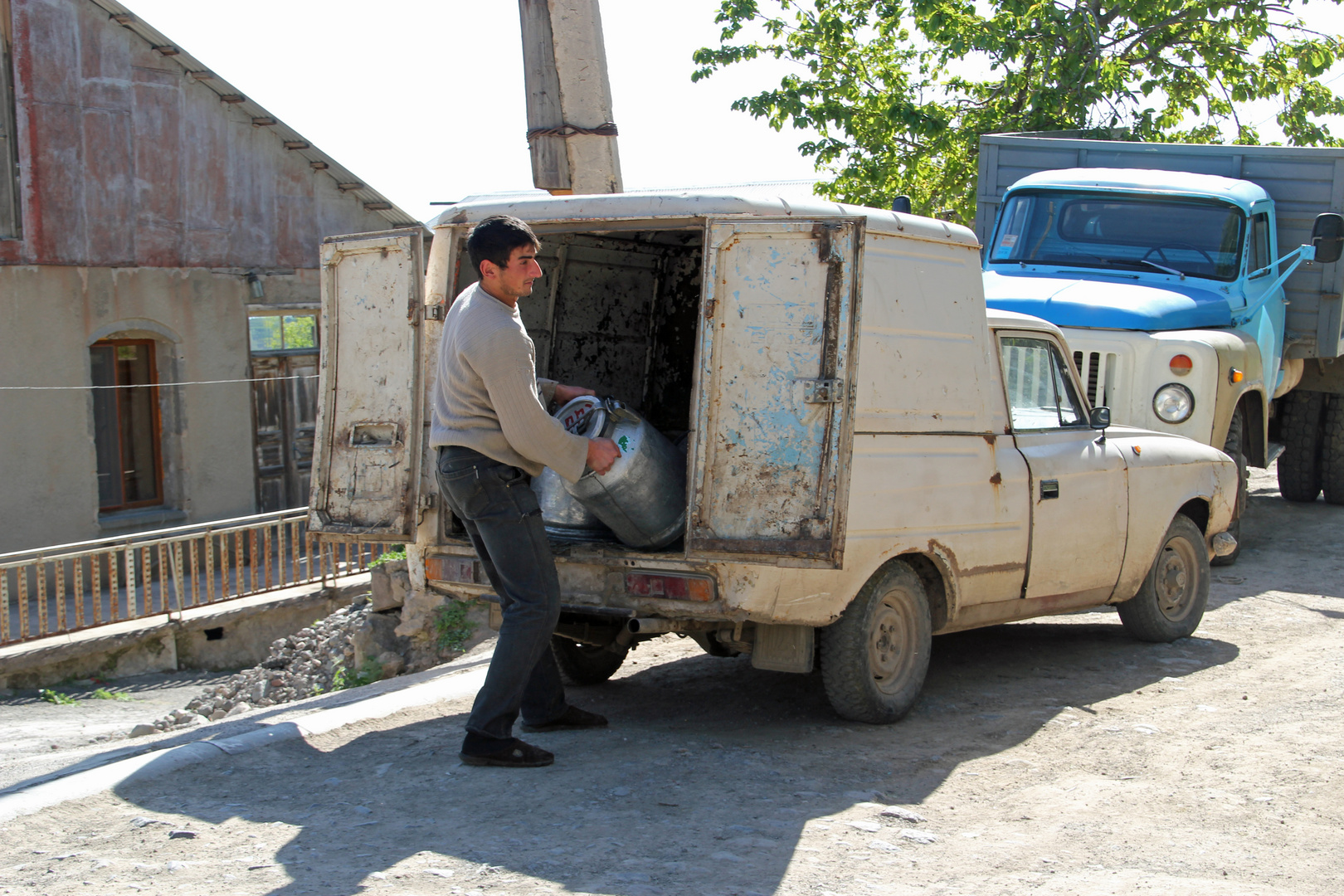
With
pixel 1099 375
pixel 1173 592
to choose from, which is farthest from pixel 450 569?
pixel 1099 375

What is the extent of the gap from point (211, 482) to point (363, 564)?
2941 millimetres

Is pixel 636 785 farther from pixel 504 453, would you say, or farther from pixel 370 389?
pixel 370 389

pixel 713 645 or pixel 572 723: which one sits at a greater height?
pixel 713 645

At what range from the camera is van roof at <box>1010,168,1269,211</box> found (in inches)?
375

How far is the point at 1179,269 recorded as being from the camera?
9430mm

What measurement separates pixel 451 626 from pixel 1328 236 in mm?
7103

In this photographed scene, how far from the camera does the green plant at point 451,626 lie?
9078mm

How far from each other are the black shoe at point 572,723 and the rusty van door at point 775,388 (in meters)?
0.99

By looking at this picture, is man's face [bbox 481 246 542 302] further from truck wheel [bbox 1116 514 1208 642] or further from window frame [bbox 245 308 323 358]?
window frame [bbox 245 308 323 358]

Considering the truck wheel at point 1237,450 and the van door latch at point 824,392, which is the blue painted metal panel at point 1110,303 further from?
the van door latch at point 824,392

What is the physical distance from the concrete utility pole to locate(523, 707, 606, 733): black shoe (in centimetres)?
347

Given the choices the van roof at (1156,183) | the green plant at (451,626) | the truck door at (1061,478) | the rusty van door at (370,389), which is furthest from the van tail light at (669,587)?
the van roof at (1156,183)

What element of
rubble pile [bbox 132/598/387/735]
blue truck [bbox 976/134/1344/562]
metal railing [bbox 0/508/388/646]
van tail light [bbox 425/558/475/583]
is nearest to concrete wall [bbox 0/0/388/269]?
metal railing [bbox 0/508/388/646]

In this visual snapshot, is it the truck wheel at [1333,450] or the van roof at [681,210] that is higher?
the van roof at [681,210]
